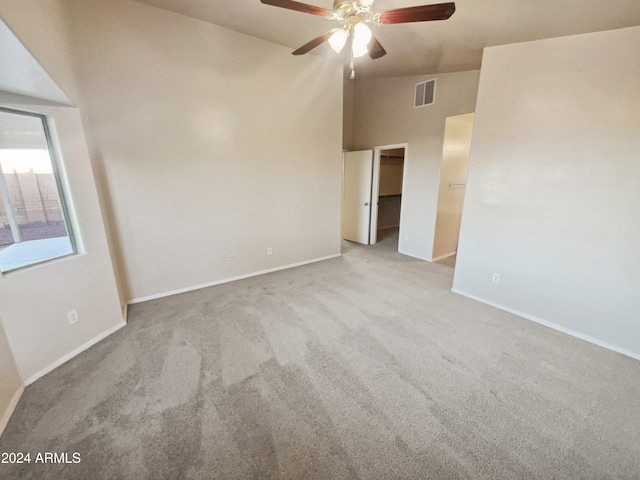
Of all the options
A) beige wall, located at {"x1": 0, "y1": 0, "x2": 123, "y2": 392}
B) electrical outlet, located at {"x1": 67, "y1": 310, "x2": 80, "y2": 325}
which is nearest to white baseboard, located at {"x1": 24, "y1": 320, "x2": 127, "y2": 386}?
beige wall, located at {"x1": 0, "y1": 0, "x2": 123, "y2": 392}

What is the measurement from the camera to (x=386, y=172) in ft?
20.2

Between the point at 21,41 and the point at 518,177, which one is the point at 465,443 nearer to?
the point at 518,177

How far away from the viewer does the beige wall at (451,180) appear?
13.0 ft

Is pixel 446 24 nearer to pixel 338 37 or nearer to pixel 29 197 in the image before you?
pixel 338 37

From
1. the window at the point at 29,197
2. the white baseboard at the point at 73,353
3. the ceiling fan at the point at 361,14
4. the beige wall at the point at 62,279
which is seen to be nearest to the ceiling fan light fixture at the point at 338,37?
the ceiling fan at the point at 361,14

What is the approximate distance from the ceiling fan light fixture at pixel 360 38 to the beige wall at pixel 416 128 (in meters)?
2.32

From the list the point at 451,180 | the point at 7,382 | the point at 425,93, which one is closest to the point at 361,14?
the point at 425,93

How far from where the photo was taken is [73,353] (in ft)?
6.85

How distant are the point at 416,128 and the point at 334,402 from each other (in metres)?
4.23

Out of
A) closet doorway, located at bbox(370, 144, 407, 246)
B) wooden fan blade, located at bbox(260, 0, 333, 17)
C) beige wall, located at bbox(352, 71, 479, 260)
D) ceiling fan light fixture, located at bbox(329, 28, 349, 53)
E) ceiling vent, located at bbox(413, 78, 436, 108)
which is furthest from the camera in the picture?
closet doorway, located at bbox(370, 144, 407, 246)

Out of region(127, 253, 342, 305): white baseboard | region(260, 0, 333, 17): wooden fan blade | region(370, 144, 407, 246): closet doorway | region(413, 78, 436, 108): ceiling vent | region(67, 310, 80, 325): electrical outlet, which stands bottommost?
region(127, 253, 342, 305): white baseboard

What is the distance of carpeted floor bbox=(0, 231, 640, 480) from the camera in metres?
1.30

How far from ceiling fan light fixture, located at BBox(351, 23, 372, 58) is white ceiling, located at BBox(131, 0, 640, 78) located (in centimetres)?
59

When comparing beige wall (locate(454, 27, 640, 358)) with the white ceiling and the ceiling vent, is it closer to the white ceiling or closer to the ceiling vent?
the white ceiling
